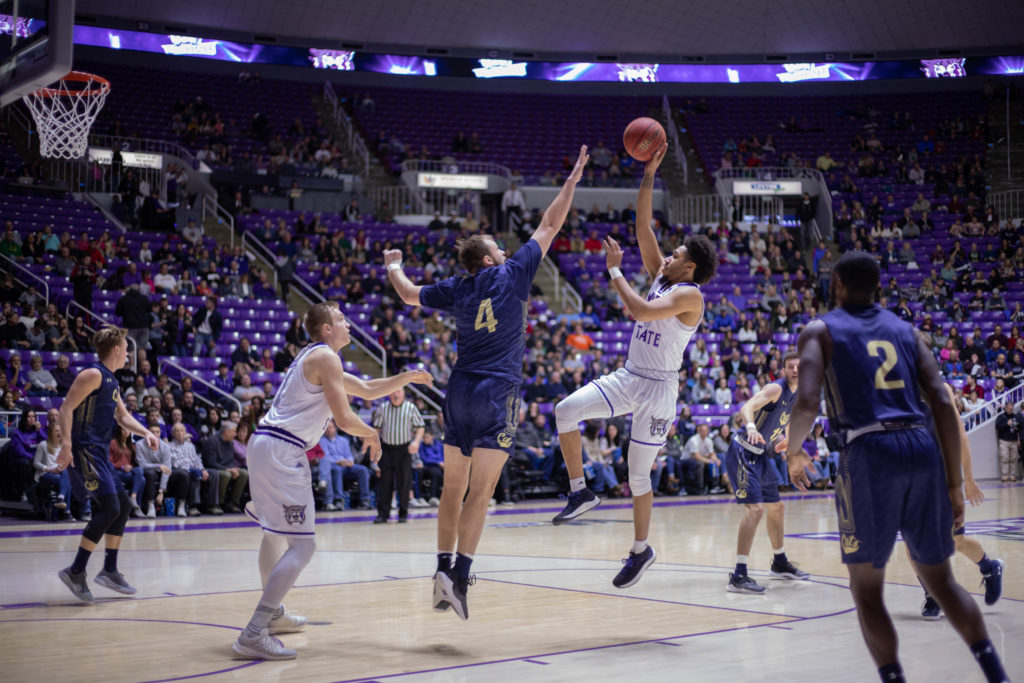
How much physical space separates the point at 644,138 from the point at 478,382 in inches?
90.9

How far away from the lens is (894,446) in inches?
159

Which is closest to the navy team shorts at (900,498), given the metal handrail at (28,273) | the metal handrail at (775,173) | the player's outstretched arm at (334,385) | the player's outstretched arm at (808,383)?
the player's outstretched arm at (808,383)

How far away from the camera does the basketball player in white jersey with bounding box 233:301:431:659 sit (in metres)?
5.41

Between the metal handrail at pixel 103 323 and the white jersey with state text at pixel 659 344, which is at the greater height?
the metal handrail at pixel 103 323

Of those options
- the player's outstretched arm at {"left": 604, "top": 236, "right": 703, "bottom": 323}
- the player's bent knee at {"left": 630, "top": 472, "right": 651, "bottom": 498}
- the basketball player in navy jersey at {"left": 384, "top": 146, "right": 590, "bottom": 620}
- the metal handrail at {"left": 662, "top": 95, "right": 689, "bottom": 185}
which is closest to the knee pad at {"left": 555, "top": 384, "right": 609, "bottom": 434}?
the player's bent knee at {"left": 630, "top": 472, "right": 651, "bottom": 498}

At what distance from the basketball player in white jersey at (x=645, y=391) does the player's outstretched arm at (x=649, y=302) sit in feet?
0.74

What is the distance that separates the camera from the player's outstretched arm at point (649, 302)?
19.9 feet

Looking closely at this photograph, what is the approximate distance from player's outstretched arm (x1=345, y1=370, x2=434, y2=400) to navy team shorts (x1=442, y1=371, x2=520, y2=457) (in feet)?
0.66

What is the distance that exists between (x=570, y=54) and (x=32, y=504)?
23.3m

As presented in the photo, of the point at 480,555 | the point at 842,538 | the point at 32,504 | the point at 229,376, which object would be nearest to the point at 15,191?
the point at 229,376

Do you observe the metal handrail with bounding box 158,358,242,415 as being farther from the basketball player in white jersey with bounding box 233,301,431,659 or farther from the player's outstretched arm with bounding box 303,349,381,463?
the player's outstretched arm with bounding box 303,349,381,463

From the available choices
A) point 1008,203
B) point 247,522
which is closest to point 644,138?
point 247,522

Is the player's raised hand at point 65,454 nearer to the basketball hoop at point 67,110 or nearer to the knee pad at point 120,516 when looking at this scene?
the knee pad at point 120,516

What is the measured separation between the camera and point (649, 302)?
632 cm
